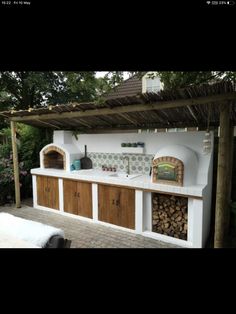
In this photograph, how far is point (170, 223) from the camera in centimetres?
292

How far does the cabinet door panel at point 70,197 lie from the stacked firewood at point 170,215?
4.81 feet

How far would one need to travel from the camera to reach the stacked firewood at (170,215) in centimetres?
279

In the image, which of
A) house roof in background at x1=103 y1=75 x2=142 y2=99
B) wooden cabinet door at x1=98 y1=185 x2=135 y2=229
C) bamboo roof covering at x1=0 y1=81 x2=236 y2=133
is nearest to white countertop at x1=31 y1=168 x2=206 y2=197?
wooden cabinet door at x1=98 y1=185 x2=135 y2=229

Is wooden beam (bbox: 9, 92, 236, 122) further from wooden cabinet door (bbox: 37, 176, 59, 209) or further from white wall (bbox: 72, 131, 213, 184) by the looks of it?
wooden cabinet door (bbox: 37, 176, 59, 209)

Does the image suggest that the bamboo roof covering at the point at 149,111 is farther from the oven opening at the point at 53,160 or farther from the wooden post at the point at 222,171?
the oven opening at the point at 53,160

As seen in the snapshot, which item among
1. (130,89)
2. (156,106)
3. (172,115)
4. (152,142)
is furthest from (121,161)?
(130,89)

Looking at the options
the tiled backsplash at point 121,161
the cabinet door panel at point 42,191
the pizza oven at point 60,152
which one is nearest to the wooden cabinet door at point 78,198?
the pizza oven at point 60,152

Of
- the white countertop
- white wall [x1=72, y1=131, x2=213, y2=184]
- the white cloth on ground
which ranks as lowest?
the white cloth on ground

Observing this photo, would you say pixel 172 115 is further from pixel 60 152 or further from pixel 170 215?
pixel 60 152

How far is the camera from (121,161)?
381cm

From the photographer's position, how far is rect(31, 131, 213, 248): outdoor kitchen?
2.71 meters

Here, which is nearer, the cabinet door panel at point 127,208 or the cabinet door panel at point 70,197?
the cabinet door panel at point 127,208

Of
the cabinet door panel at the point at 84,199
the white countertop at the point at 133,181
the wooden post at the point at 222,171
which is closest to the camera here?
the wooden post at the point at 222,171
